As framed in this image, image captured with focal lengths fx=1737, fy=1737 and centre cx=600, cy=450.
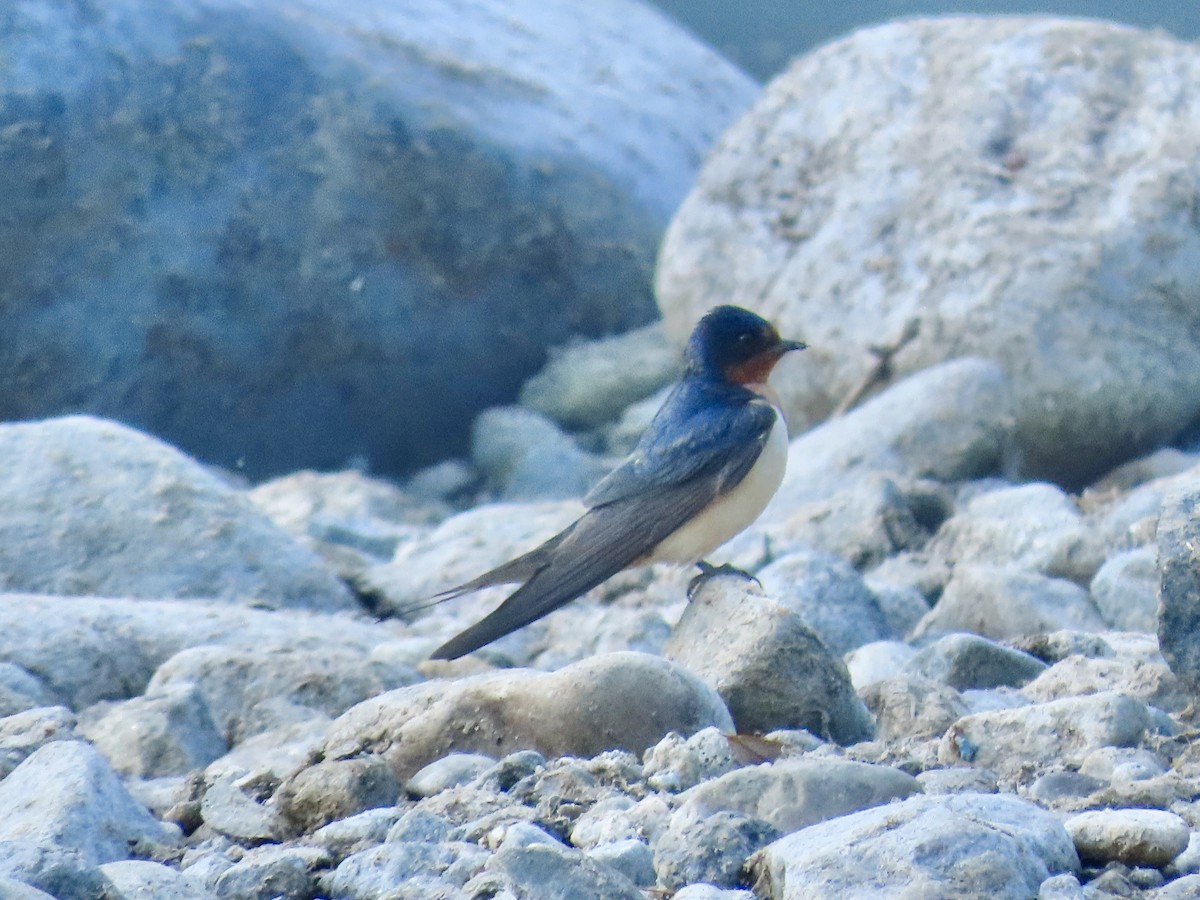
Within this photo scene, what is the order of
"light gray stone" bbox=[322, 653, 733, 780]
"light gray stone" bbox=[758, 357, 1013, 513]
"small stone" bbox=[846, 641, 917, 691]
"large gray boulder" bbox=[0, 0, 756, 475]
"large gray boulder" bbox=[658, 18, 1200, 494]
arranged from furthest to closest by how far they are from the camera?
"large gray boulder" bbox=[0, 0, 756, 475] < "large gray boulder" bbox=[658, 18, 1200, 494] < "light gray stone" bbox=[758, 357, 1013, 513] < "small stone" bbox=[846, 641, 917, 691] < "light gray stone" bbox=[322, 653, 733, 780]

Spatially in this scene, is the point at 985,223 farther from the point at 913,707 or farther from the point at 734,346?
the point at 913,707

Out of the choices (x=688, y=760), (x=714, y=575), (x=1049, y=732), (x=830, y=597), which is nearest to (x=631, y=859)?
(x=688, y=760)

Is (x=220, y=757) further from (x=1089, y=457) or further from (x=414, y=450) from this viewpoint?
(x=414, y=450)

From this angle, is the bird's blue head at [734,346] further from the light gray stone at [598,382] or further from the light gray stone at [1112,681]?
the light gray stone at [598,382]

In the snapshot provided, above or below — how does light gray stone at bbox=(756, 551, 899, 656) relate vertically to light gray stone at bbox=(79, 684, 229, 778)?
above

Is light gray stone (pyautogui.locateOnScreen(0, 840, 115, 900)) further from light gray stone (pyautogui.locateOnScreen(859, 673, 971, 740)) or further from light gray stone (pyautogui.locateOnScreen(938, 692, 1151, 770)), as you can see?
light gray stone (pyautogui.locateOnScreen(859, 673, 971, 740))

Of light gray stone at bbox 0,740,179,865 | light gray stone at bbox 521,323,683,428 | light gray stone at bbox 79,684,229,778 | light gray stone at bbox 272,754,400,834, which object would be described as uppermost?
light gray stone at bbox 0,740,179,865

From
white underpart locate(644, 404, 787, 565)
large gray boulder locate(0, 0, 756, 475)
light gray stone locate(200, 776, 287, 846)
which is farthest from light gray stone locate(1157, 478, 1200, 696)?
large gray boulder locate(0, 0, 756, 475)
